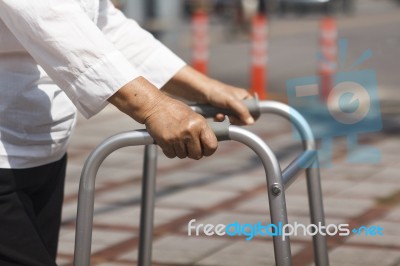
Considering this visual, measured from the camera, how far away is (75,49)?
2430 mm

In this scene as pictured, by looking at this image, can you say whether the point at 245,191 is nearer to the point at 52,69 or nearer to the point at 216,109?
the point at 216,109

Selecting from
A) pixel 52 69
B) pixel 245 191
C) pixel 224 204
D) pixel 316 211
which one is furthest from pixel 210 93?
pixel 245 191

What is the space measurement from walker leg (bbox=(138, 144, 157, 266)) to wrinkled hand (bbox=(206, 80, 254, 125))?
36 centimetres

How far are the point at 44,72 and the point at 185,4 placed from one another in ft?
96.1

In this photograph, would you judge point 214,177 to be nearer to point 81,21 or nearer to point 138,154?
point 138,154

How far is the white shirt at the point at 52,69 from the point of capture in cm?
243

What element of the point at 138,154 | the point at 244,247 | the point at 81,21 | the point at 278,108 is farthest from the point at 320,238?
the point at 138,154

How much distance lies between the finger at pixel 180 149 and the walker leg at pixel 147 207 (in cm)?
98

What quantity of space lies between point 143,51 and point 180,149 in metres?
0.79

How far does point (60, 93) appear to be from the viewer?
9.12ft

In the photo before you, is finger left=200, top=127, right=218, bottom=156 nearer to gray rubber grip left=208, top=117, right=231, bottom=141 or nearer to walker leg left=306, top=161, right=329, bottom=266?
gray rubber grip left=208, top=117, right=231, bottom=141

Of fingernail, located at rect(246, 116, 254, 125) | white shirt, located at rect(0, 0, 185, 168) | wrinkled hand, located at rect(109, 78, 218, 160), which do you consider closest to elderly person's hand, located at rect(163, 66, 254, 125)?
fingernail, located at rect(246, 116, 254, 125)

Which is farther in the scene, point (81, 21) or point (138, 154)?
point (138, 154)

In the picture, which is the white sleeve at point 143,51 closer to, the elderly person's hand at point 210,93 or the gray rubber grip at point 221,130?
the elderly person's hand at point 210,93
